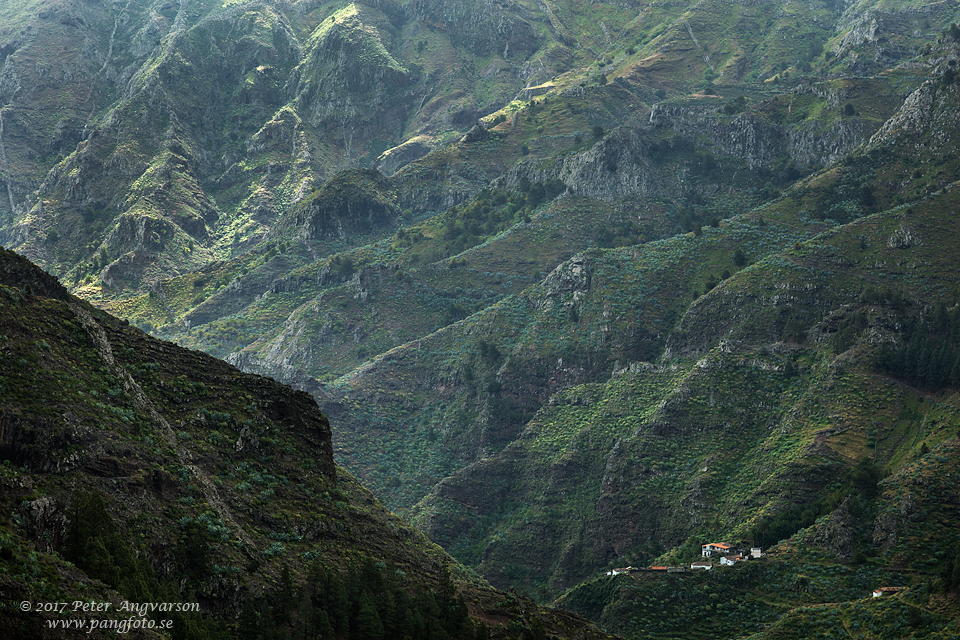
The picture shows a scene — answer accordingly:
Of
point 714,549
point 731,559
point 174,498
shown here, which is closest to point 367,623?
point 174,498

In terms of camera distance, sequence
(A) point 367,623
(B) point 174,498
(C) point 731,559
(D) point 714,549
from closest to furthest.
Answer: (B) point 174,498
(A) point 367,623
(C) point 731,559
(D) point 714,549

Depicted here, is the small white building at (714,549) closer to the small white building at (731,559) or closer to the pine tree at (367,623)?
the small white building at (731,559)

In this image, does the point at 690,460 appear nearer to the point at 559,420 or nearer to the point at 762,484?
the point at 762,484

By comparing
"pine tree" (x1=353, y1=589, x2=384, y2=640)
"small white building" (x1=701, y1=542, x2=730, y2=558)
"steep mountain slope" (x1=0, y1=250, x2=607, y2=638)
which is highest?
Result: "steep mountain slope" (x1=0, y1=250, x2=607, y2=638)

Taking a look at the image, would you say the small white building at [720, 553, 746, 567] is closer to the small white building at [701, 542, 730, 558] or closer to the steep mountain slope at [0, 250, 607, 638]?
the small white building at [701, 542, 730, 558]

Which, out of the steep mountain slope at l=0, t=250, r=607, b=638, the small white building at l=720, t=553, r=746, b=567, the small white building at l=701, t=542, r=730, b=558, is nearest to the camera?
the steep mountain slope at l=0, t=250, r=607, b=638

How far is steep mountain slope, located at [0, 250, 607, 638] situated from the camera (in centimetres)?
6512

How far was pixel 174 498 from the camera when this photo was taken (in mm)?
78688

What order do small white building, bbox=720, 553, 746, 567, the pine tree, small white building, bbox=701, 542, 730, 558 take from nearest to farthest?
the pine tree, small white building, bbox=720, 553, 746, 567, small white building, bbox=701, 542, 730, 558

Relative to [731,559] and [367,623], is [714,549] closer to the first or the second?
[731,559]

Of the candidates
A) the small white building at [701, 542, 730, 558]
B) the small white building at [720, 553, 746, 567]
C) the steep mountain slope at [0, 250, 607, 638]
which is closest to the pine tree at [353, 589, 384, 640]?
the steep mountain slope at [0, 250, 607, 638]

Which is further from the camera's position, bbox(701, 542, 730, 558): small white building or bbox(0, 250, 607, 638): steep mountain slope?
bbox(701, 542, 730, 558): small white building

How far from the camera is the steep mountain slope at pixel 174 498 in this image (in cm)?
6512

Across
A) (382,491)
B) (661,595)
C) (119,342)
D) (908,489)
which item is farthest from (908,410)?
(119,342)
